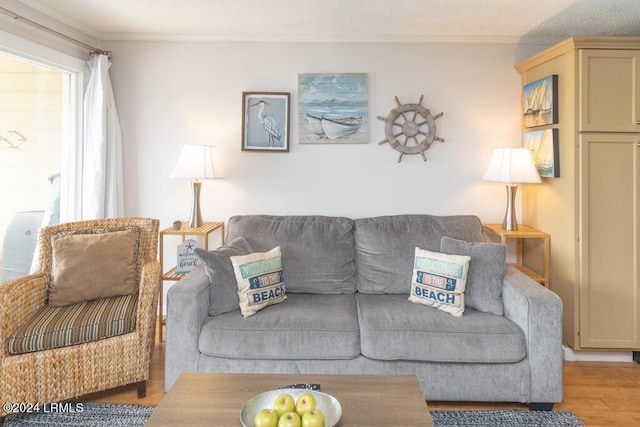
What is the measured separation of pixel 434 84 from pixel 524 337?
2.00 metres

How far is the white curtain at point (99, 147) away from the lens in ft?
10.0

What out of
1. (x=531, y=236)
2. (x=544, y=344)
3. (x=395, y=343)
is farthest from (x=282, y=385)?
(x=531, y=236)

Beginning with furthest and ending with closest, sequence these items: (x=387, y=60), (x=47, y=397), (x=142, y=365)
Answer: (x=387, y=60) < (x=142, y=365) < (x=47, y=397)

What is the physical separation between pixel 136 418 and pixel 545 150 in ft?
9.94

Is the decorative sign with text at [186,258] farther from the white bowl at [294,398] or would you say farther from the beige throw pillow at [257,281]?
the white bowl at [294,398]

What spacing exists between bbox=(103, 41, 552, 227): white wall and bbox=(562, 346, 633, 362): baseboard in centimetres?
108

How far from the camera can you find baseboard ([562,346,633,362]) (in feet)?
8.86

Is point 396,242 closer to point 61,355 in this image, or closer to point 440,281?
point 440,281

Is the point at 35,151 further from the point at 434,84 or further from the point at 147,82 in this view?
the point at 434,84

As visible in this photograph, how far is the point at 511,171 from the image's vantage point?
2.79 m

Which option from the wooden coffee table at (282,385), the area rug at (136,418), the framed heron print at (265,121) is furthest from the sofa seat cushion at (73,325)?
the framed heron print at (265,121)

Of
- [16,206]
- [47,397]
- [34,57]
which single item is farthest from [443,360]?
[34,57]

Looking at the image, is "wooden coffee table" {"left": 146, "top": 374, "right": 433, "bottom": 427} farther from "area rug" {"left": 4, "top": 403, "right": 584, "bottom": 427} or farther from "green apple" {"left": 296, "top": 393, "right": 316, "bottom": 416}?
"area rug" {"left": 4, "top": 403, "right": 584, "bottom": 427}

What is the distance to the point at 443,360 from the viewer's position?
6.86ft
